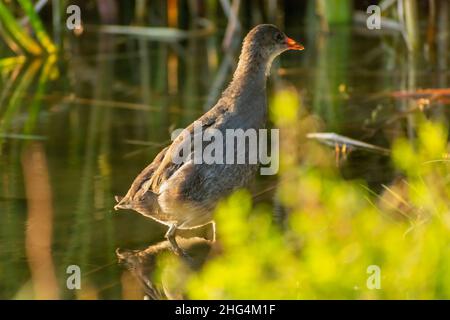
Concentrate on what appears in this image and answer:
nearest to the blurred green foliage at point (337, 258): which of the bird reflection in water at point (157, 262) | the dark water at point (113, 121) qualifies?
the bird reflection in water at point (157, 262)

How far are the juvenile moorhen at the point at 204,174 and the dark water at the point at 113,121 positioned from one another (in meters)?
0.21

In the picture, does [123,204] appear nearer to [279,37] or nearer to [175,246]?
[175,246]

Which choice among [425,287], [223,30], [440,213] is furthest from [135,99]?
[425,287]

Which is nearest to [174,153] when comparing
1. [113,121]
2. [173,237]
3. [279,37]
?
[173,237]

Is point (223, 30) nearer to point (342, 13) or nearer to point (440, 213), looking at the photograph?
point (342, 13)

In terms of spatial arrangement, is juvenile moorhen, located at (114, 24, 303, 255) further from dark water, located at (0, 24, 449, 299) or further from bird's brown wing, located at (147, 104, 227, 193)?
dark water, located at (0, 24, 449, 299)

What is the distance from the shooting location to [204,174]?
624 cm

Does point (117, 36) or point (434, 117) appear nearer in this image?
point (434, 117)

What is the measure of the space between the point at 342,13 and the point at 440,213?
963 centimetres

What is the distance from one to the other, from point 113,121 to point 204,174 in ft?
11.2

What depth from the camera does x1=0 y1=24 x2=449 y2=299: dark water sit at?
20.6ft

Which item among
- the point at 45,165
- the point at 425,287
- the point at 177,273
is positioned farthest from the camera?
the point at 45,165

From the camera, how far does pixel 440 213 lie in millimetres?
4582

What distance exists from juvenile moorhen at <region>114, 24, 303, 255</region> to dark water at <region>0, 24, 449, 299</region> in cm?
21
